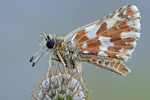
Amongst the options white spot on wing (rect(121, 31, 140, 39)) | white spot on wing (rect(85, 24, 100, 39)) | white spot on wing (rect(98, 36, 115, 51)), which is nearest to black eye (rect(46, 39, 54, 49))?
white spot on wing (rect(85, 24, 100, 39))

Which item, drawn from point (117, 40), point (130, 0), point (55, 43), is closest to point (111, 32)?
point (117, 40)

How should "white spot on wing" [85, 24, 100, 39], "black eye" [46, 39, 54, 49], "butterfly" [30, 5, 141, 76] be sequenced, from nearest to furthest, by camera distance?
"black eye" [46, 39, 54, 49], "butterfly" [30, 5, 141, 76], "white spot on wing" [85, 24, 100, 39]

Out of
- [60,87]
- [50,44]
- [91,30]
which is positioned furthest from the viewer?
[91,30]

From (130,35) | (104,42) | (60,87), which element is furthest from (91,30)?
(60,87)

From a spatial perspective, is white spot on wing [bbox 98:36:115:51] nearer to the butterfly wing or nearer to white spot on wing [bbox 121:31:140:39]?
the butterfly wing

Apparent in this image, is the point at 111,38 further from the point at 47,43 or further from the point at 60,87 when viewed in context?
the point at 60,87

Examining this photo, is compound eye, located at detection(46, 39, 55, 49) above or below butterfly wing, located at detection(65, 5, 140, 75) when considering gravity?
below

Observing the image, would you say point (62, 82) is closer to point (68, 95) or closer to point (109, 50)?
point (68, 95)
